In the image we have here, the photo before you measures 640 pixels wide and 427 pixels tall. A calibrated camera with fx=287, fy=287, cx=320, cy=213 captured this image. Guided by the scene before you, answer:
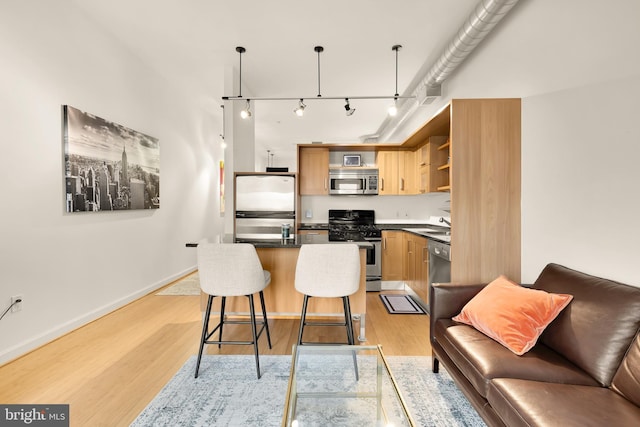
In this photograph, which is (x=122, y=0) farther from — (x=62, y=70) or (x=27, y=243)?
(x=27, y=243)

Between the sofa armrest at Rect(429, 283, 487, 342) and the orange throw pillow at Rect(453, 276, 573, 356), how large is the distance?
190mm

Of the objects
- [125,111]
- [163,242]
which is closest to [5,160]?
[125,111]

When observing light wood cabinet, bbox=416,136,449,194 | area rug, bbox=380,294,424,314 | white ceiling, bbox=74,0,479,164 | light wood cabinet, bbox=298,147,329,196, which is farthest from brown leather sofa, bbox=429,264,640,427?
light wood cabinet, bbox=298,147,329,196

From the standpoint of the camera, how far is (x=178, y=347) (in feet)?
8.45

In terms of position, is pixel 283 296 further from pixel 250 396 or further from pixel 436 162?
pixel 436 162

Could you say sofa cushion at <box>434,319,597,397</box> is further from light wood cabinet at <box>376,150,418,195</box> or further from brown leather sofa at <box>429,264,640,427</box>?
light wood cabinet at <box>376,150,418,195</box>

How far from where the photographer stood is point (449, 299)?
2.09 metres

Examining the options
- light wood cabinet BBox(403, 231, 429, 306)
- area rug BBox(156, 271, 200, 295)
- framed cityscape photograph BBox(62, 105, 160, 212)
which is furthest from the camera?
area rug BBox(156, 271, 200, 295)

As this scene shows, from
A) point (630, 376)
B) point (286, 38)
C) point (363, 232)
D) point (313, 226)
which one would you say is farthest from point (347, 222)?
point (630, 376)

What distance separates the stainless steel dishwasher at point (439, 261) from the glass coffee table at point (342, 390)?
141cm

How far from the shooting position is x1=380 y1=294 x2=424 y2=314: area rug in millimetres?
3496

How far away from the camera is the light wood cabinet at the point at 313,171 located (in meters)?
4.84

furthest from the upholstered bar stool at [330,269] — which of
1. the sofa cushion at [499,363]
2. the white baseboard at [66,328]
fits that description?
the white baseboard at [66,328]

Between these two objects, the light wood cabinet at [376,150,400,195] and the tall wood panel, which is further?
the light wood cabinet at [376,150,400,195]
